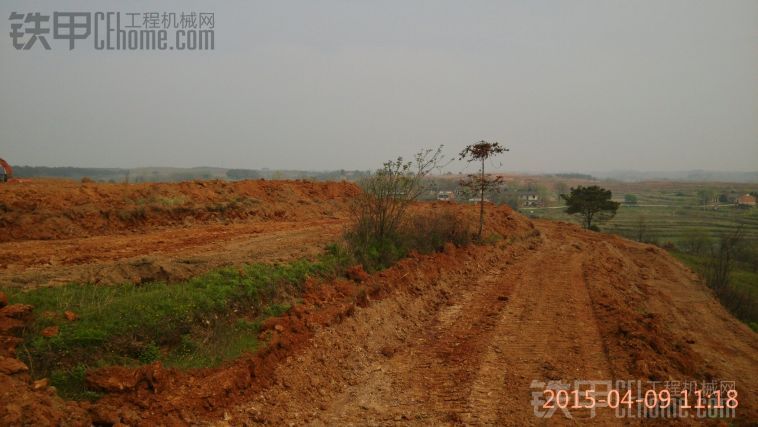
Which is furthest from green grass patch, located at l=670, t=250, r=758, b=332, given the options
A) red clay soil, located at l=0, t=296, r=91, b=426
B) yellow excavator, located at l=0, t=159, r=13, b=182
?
yellow excavator, located at l=0, t=159, r=13, b=182

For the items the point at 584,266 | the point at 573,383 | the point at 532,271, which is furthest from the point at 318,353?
the point at 584,266

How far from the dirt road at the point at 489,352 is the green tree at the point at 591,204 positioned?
1825cm

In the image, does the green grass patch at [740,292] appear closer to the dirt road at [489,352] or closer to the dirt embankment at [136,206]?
the dirt road at [489,352]

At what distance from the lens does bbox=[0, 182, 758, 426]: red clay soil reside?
4.47 metres

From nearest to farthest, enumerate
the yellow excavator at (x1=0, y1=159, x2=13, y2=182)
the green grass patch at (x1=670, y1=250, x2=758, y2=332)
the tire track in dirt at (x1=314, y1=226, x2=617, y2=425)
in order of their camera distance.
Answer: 1. the tire track in dirt at (x1=314, y1=226, x2=617, y2=425)
2. the green grass patch at (x1=670, y1=250, x2=758, y2=332)
3. the yellow excavator at (x1=0, y1=159, x2=13, y2=182)

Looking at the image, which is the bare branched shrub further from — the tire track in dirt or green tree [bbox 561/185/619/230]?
green tree [bbox 561/185/619/230]

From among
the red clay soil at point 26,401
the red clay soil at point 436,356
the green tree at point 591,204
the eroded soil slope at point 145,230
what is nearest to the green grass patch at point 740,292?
the green tree at point 591,204

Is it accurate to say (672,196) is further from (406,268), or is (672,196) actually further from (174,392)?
(174,392)

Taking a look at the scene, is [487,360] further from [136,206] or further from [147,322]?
[136,206]

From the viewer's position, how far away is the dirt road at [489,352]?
189 inches

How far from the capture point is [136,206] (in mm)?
12469

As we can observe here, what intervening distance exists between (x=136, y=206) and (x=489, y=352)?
1046 cm

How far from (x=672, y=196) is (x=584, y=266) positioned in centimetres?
4214

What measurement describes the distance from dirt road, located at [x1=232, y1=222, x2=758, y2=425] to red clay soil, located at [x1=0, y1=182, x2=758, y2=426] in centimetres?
2
